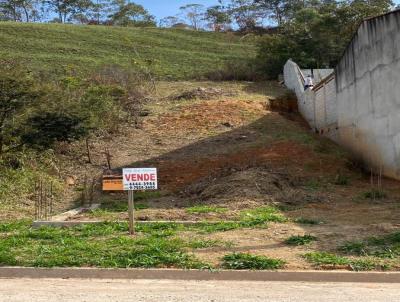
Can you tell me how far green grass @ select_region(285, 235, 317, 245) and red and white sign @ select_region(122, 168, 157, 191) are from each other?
249 cm

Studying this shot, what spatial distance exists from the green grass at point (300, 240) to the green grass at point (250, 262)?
1.14 metres

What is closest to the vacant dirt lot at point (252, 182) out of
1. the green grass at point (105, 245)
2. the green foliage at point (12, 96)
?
the green grass at point (105, 245)

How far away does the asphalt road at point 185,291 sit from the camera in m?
6.27

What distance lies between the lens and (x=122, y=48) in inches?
1873

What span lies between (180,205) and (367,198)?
4594 mm

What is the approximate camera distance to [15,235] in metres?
9.85

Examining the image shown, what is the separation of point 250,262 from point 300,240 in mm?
1558

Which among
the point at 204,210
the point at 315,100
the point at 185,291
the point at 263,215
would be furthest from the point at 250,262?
the point at 315,100

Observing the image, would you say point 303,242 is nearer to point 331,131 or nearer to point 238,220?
point 238,220

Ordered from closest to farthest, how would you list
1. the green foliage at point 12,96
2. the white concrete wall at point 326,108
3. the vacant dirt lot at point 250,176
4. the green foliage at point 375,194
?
the vacant dirt lot at point 250,176 < the green foliage at point 375,194 < the green foliage at point 12,96 < the white concrete wall at point 326,108

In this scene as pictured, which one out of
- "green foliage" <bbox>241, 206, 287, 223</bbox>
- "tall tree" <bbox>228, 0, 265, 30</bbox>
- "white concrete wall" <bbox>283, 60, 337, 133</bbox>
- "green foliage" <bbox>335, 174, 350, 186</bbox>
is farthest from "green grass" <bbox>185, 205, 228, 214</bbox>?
"tall tree" <bbox>228, 0, 265, 30</bbox>

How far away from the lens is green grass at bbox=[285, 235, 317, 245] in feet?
28.8

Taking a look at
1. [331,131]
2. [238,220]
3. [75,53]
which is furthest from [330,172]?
[75,53]

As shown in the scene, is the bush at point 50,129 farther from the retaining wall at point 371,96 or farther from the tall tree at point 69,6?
the tall tree at point 69,6
